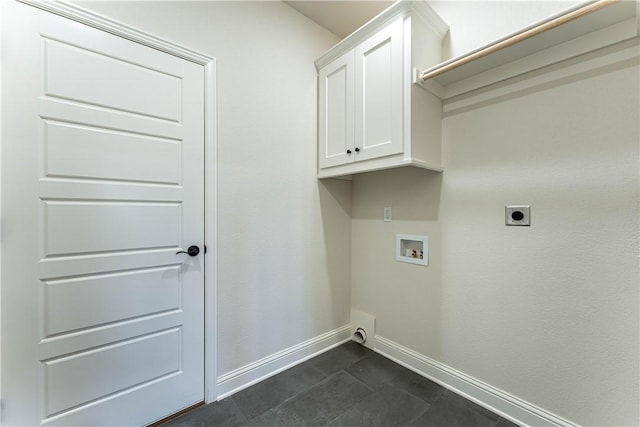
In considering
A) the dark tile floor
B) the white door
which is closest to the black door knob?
the white door

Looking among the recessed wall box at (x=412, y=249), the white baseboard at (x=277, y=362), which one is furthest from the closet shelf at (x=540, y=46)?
the white baseboard at (x=277, y=362)

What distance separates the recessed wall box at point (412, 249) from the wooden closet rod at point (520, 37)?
109 centimetres

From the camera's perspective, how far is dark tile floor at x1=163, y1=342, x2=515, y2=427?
57.7 inches

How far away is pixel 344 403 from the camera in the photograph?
160 cm

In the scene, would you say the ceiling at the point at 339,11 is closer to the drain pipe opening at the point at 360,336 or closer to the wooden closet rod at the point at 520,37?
the wooden closet rod at the point at 520,37

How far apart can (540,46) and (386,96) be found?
0.79 meters

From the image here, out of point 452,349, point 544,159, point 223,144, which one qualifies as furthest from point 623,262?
point 223,144

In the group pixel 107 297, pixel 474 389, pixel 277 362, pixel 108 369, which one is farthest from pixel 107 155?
pixel 474 389

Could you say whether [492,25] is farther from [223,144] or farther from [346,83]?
[223,144]

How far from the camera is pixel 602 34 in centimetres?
119

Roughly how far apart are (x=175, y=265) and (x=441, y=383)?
1.94 m

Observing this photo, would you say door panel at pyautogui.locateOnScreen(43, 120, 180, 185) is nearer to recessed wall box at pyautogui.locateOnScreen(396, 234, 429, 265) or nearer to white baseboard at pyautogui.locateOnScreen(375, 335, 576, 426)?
recessed wall box at pyautogui.locateOnScreen(396, 234, 429, 265)

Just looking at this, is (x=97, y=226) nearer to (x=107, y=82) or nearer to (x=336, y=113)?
(x=107, y=82)

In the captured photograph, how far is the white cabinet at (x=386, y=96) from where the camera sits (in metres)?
1.54
